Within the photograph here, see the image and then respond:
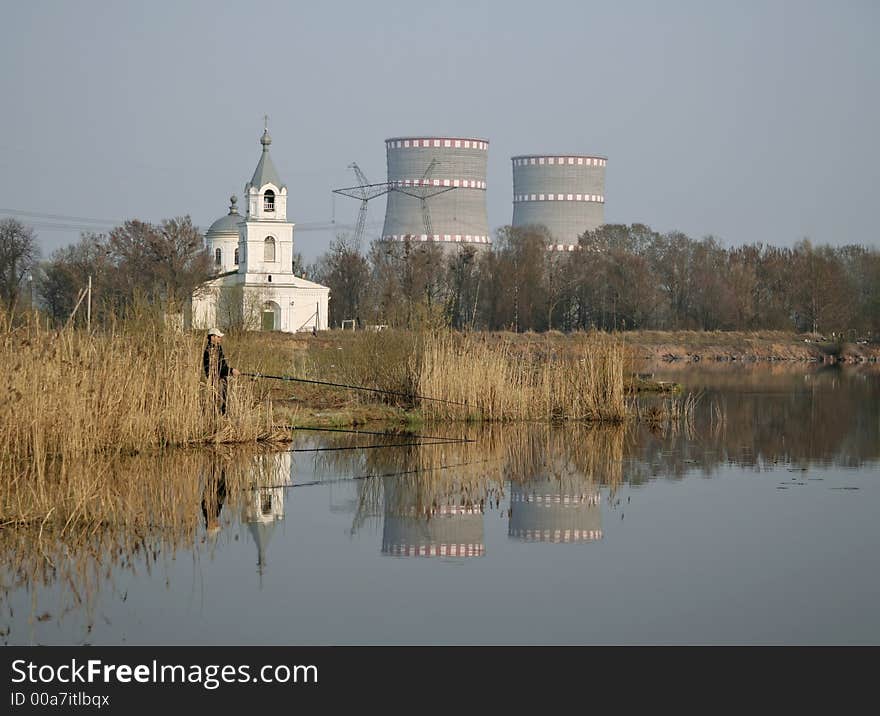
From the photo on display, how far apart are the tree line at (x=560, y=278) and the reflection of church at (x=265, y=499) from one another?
127ft

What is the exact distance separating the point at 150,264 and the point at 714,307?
976 inches

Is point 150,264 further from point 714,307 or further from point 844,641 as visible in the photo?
point 844,641

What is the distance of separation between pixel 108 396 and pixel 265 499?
2.19 metres

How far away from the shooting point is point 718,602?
7457 mm

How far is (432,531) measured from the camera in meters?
9.65

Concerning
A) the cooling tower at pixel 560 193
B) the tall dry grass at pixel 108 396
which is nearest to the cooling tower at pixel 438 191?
the cooling tower at pixel 560 193

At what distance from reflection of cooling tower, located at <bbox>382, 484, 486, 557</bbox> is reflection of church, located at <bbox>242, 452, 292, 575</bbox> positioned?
813mm

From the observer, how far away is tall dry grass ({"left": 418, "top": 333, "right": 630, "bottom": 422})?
17375mm

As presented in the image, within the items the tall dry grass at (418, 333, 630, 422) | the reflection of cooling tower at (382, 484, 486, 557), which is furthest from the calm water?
the tall dry grass at (418, 333, 630, 422)

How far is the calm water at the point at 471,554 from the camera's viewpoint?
686 centimetres

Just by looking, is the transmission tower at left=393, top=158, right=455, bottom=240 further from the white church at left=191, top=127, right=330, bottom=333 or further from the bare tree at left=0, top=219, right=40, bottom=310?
the bare tree at left=0, top=219, right=40, bottom=310

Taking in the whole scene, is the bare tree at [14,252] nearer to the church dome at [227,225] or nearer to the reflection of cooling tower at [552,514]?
the church dome at [227,225]

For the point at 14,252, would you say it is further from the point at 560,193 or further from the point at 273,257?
the point at 560,193
